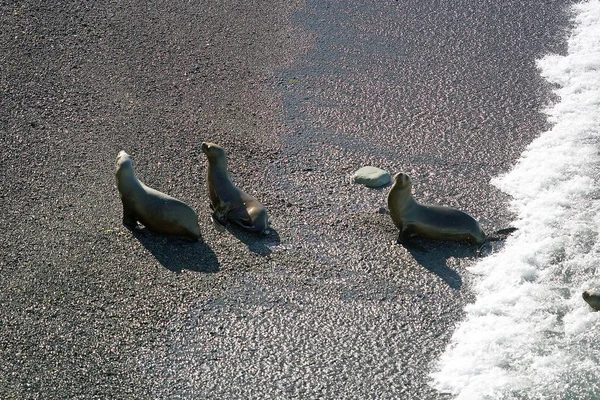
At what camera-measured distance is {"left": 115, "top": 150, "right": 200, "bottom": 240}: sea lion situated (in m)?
7.09

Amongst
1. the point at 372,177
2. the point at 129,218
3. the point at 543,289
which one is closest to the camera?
the point at 543,289

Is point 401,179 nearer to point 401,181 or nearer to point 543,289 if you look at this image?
point 401,181

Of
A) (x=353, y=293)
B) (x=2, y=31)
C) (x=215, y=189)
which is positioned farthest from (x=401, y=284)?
(x=2, y=31)

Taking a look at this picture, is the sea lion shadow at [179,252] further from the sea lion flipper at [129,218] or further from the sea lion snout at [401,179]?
the sea lion snout at [401,179]

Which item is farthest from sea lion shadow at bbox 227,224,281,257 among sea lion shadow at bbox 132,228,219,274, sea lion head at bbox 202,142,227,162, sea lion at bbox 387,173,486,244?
sea lion at bbox 387,173,486,244

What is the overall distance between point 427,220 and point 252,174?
70.3 inches

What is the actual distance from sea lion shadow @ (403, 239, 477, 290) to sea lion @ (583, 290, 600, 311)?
0.93 metres

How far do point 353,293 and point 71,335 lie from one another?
2.06 m

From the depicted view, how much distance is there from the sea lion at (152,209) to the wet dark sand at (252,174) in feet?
0.39

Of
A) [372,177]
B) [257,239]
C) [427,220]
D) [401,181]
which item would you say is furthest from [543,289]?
[257,239]

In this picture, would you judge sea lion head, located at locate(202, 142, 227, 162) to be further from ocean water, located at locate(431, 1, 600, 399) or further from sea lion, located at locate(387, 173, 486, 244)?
ocean water, located at locate(431, 1, 600, 399)

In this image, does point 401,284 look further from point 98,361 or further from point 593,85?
point 593,85

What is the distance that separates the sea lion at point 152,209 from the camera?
709 centimetres

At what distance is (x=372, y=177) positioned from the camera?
8.34 meters
